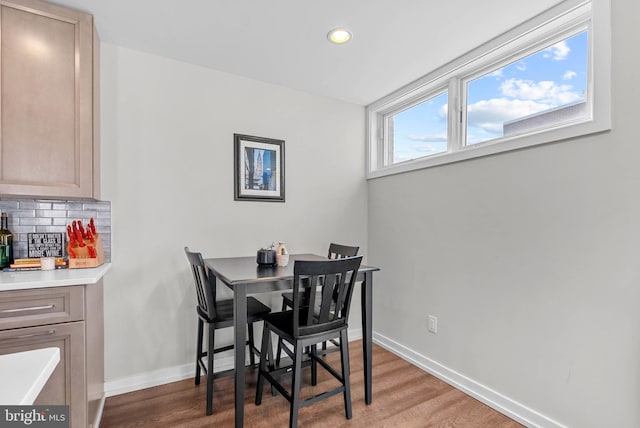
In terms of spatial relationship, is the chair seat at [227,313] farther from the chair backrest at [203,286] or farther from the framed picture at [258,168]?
the framed picture at [258,168]

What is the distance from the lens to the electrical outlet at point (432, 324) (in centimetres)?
250

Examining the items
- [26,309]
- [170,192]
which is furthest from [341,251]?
[26,309]

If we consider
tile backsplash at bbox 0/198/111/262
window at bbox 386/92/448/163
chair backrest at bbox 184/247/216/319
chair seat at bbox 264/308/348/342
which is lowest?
chair seat at bbox 264/308/348/342

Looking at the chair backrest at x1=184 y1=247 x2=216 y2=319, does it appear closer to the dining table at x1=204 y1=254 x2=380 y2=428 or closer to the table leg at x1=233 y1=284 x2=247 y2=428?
the dining table at x1=204 y1=254 x2=380 y2=428

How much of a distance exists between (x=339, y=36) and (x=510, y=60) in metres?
1.14

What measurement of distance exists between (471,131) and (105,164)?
2.58m

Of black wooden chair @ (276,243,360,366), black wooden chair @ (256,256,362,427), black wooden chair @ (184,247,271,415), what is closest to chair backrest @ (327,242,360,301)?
black wooden chair @ (276,243,360,366)

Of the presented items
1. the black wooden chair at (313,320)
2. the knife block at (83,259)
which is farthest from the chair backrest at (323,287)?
the knife block at (83,259)

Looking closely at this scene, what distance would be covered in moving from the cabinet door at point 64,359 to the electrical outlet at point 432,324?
88.1 inches

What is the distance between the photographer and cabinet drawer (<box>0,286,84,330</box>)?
142 cm

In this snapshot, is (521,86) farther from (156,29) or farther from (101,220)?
(101,220)

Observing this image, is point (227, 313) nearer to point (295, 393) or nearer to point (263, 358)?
point (263, 358)

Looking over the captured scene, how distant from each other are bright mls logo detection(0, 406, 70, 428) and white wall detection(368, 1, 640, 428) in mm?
2143

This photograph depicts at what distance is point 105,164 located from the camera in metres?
2.16
